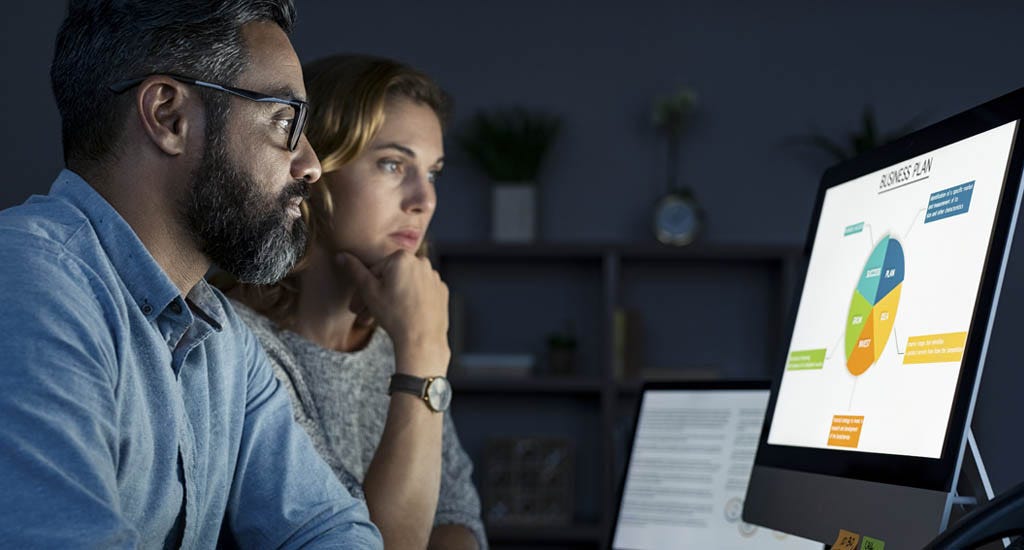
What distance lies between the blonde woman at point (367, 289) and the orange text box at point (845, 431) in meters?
0.73

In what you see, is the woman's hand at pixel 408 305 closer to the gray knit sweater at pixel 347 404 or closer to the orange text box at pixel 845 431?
the gray knit sweater at pixel 347 404

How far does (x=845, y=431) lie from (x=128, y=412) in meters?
0.68

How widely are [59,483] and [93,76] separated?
1.63ft

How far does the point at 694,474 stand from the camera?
151cm

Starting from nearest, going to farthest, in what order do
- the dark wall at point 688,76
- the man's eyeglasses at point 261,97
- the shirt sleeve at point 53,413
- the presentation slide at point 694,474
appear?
the shirt sleeve at point 53,413, the man's eyeglasses at point 261,97, the presentation slide at point 694,474, the dark wall at point 688,76

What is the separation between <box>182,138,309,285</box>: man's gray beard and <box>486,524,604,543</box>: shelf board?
276 cm

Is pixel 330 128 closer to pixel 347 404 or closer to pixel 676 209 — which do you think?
pixel 347 404

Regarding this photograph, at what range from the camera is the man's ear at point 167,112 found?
1.09m

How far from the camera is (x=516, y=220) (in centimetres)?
405

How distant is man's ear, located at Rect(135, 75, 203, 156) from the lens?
109 cm

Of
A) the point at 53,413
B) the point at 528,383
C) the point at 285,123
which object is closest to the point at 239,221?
the point at 285,123

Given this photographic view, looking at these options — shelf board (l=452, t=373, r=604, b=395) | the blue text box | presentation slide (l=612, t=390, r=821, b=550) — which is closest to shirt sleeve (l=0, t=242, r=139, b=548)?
the blue text box

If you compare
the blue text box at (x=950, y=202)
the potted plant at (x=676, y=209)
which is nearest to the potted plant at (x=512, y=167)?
the potted plant at (x=676, y=209)

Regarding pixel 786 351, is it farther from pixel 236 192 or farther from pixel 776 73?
pixel 776 73
